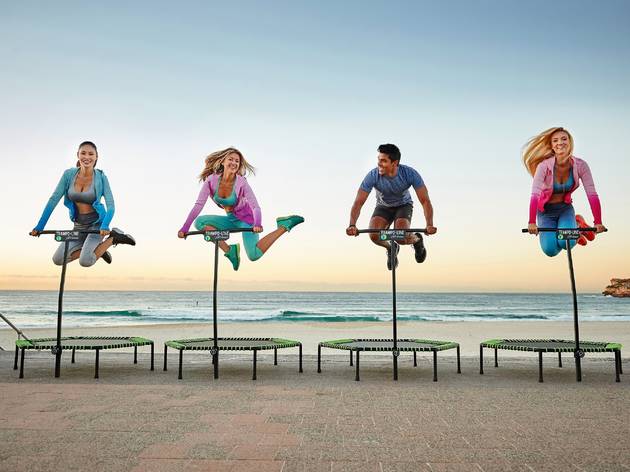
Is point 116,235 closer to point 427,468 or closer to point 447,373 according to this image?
point 447,373

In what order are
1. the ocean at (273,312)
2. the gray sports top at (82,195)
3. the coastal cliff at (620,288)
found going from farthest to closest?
the coastal cliff at (620,288)
the ocean at (273,312)
the gray sports top at (82,195)

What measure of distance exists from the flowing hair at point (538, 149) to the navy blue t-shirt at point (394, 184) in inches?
61.7

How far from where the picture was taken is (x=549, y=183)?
314 inches

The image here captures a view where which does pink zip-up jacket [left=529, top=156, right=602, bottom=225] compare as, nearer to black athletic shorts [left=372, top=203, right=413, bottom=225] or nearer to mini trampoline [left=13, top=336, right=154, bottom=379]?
black athletic shorts [left=372, top=203, right=413, bottom=225]

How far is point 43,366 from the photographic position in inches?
348

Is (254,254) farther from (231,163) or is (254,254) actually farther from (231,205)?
(231,163)

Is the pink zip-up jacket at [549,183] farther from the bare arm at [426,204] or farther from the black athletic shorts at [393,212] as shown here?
the black athletic shorts at [393,212]

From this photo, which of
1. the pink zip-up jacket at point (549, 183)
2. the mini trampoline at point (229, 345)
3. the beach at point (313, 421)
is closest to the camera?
the beach at point (313, 421)

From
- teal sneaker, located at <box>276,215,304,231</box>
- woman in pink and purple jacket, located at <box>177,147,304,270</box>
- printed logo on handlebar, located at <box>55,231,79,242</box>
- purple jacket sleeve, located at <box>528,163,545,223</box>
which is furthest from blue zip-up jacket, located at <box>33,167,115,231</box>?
purple jacket sleeve, located at <box>528,163,545,223</box>

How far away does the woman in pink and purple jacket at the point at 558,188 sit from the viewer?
26.1ft

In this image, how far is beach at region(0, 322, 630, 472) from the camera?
3713 millimetres

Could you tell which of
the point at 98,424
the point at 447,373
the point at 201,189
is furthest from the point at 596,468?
the point at 201,189

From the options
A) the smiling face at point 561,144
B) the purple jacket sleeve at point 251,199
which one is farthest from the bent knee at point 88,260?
the smiling face at point 561,144

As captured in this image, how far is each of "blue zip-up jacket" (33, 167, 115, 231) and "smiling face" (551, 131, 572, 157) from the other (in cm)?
635
